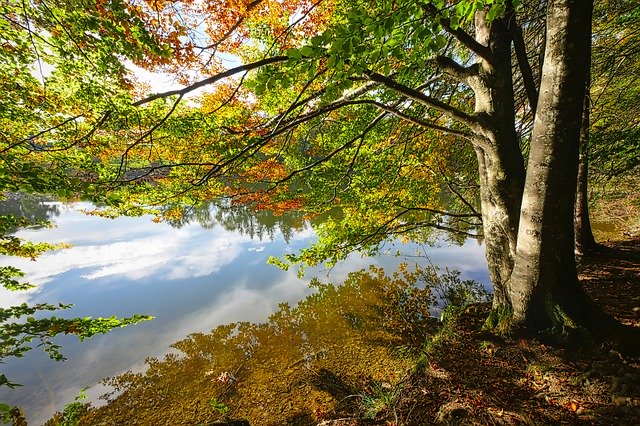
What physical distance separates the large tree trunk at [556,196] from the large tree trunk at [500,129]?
19.3 inches

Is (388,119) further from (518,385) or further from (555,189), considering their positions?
(518,385)

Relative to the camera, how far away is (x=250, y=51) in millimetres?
8828

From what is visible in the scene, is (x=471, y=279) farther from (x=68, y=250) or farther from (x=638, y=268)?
(x=68, y=250)

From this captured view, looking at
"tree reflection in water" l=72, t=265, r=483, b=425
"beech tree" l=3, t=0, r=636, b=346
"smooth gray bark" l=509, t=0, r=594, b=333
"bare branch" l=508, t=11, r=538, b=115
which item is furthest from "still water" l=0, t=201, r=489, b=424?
"bare branch" l=508, t=11, r=538, b=115

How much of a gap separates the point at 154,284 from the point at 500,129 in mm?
13538

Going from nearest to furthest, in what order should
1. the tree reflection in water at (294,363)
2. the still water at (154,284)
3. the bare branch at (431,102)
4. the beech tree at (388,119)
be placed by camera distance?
the beech tree at (388,119) < the bare branch at (431,102) < the tree reflection in water at (294,363) < the still water at (154,284)

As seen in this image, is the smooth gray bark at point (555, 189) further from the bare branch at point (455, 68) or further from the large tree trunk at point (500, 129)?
the bare branch at point (455, 68)

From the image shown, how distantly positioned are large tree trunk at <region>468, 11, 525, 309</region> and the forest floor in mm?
1261

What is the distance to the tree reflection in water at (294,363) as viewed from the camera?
591 centimetres

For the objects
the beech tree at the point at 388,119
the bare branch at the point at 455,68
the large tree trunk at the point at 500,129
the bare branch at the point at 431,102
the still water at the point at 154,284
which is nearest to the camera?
the beech tree at the point at 388,119

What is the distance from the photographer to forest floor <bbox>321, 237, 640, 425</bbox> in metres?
2.61

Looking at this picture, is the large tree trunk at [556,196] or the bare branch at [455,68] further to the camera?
the bare branch at [455,68]

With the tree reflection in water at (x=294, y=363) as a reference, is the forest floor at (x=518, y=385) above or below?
above

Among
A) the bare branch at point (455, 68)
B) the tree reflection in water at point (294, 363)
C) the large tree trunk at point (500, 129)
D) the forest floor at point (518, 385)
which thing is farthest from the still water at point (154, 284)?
the bare branch at point (455, 68)
